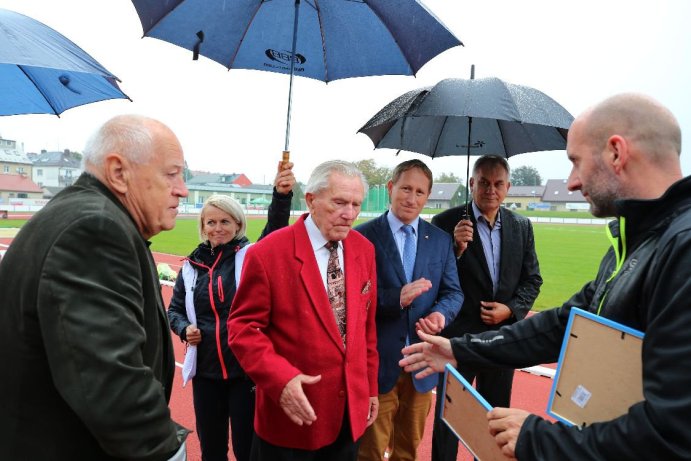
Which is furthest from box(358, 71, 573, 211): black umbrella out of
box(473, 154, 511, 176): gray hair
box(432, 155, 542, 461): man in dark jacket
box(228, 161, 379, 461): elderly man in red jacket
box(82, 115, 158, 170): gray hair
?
box(82, 115, 158, 170): gray hair

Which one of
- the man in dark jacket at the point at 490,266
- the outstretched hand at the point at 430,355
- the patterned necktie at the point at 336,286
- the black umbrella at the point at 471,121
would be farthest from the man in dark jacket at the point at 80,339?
the man in dark jacket at the point at 490,266

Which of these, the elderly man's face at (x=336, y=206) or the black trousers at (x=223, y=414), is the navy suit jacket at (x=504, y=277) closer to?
the elderly man's face at (x=336, y=206)

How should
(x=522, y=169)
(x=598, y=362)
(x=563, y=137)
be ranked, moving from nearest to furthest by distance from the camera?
(x=598, y=362)
(x=563, y=137)
(x=522, y=169)

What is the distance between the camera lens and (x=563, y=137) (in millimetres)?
4344

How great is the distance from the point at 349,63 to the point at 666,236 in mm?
2619

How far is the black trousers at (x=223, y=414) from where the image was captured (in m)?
3.25

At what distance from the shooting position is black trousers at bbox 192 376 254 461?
325 centimetres

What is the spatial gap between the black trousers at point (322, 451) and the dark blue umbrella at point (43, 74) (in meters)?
2.33

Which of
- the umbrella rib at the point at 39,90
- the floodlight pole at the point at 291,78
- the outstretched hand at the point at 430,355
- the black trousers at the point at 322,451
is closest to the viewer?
the outstretched hand at the point at 430,355

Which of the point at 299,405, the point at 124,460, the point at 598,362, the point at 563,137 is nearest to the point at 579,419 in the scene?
the point at 598,362

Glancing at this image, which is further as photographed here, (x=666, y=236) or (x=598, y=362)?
(x=598, y=362)

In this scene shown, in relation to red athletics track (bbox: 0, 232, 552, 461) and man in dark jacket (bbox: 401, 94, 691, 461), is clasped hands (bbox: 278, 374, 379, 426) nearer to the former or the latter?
man in dark jacket (bbox: 401, 94, 691, 461)

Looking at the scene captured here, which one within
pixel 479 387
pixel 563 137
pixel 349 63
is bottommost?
pixel 479 387

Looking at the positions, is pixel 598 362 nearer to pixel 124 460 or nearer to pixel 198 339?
pixel 124 460
